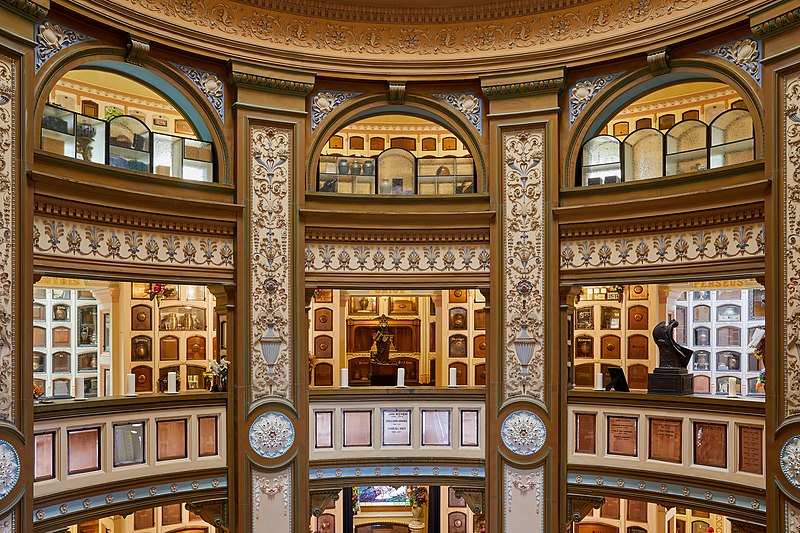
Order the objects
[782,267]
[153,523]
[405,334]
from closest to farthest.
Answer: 1. [782,267]
2. [153,523]
3. [405,334]

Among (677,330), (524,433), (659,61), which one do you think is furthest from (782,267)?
(677,330)

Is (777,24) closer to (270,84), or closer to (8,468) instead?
(270,84)

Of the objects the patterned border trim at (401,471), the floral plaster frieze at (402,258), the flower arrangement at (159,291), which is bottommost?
the patterned border trim at (401,471)

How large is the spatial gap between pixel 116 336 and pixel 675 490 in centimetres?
913

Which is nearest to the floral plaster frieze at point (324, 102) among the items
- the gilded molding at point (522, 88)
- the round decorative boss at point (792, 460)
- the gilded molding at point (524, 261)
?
the gilded molding at point (522, 88)

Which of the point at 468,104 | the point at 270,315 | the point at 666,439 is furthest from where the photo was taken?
the point at 468,104

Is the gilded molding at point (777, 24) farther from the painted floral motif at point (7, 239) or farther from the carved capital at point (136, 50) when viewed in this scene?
the painted floral motif at point (7, 239)

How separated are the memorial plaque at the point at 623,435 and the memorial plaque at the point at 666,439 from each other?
22 centimetres

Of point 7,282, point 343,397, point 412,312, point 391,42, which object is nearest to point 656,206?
point 391,42

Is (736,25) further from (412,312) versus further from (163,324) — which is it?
(163,324)

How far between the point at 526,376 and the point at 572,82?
13.4 feet

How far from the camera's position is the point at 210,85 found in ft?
31.0

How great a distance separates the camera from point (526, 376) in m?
9.58

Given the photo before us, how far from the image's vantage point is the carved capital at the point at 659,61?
8.85m
